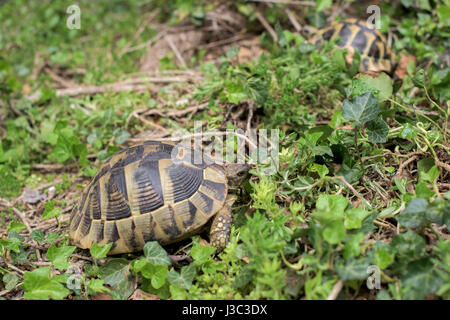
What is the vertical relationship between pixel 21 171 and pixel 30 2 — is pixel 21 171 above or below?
below

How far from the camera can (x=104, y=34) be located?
18.8ft

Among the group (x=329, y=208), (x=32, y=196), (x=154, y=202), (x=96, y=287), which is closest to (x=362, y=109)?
(x=329, y=208)

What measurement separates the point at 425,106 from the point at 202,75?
2451 mm

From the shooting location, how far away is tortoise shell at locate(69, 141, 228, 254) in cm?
259

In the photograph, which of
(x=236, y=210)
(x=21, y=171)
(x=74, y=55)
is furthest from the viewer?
(x=74, y=55)

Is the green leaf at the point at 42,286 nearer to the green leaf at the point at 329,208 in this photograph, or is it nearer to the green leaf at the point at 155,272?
the green leaf at the point at 155,272

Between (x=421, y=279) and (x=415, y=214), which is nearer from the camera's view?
(x=421, y=279)

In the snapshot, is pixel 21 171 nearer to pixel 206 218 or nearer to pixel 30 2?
pixel 206 218

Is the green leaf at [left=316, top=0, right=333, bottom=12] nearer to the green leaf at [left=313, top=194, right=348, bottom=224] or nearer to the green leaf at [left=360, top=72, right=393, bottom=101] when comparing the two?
the green leaf at [left=360, top=72, right=393, bottom=101]

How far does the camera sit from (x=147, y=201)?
262 cm

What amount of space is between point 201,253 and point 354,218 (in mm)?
1003

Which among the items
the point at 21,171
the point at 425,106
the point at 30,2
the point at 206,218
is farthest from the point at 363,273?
the point at 30,2

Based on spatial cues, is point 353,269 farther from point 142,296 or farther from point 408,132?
point 142,296

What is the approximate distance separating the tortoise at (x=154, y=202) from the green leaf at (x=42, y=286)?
0.43 metres
